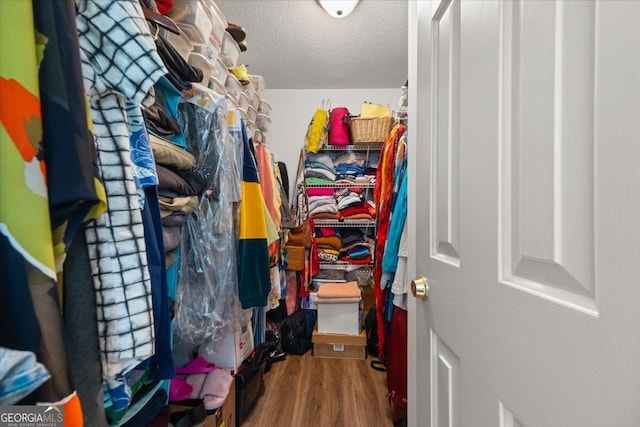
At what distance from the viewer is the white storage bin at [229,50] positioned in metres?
1.22

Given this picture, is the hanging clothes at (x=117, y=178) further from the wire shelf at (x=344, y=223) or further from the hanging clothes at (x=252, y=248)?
the wire shelf at (x=344, y=223)

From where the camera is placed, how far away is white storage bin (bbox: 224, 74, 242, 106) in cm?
127

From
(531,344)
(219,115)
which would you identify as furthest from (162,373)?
(219,115)

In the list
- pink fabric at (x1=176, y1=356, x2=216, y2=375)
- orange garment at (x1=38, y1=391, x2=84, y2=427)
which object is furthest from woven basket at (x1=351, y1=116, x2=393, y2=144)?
orange garment at (x1=38, y1=391, x2=84, y2=427)

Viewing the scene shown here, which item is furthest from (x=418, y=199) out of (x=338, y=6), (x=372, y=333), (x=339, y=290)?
(x=372, y=333)

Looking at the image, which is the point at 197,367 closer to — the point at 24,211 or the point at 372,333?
the point at 24,211

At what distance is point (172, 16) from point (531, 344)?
1286 millimetres

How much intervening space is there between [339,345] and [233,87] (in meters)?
1.88

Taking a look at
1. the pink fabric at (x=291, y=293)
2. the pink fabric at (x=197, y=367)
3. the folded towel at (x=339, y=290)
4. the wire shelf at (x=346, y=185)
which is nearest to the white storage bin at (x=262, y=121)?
the wire shelf at (x=346, y=185)

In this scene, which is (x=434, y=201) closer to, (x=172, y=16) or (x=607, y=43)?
(x=607, y=43)

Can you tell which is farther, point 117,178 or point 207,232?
point 207,232

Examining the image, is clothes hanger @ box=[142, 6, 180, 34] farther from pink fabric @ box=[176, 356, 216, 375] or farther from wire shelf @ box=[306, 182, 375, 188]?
wire shelf @ box=[306, 182, 375, 188]

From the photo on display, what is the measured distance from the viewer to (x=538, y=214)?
34 cm

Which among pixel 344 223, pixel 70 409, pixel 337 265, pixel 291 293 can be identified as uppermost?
pixel 344 223
